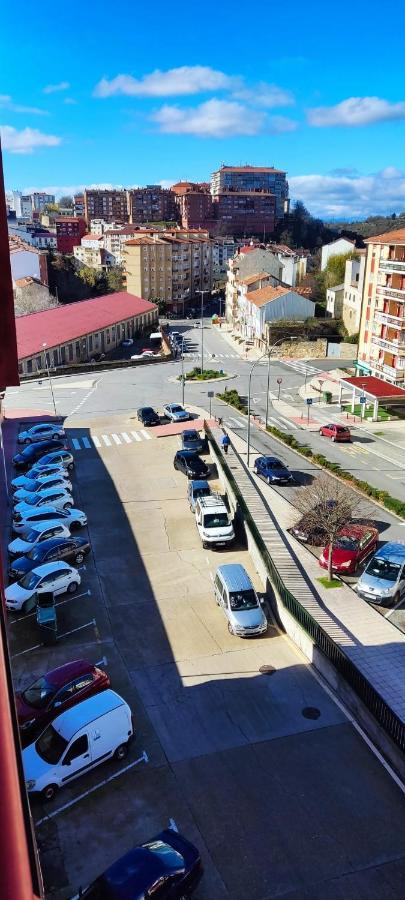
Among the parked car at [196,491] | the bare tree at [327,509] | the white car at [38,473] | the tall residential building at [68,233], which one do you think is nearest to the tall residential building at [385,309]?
the parked car at [196,491]

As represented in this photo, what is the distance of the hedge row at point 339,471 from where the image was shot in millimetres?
31922

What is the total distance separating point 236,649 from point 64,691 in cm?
569

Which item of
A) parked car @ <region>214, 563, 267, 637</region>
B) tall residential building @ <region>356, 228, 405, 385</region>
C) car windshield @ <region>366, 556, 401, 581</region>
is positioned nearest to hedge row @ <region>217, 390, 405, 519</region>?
car windshield @ <region>366, 556, 401, 581</region>

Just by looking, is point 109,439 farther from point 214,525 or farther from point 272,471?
point 214,525

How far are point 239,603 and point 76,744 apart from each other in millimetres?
7841

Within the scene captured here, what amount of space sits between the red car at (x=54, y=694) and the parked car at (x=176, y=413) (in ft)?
103

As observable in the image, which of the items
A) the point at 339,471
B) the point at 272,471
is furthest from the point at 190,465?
the point at 339,471

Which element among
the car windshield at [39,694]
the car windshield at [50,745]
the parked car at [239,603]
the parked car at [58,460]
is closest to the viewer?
the car windshield at [50,745]

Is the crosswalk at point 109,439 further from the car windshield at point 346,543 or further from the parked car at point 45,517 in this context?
the car windshield at point 346,543

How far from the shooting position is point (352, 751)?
15.2m

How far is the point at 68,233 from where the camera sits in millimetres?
169000

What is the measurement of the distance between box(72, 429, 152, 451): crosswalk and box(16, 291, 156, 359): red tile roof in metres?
21.0

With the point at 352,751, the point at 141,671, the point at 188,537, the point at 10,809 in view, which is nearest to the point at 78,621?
the point at 141,671

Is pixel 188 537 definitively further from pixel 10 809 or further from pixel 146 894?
pixel 10 809
